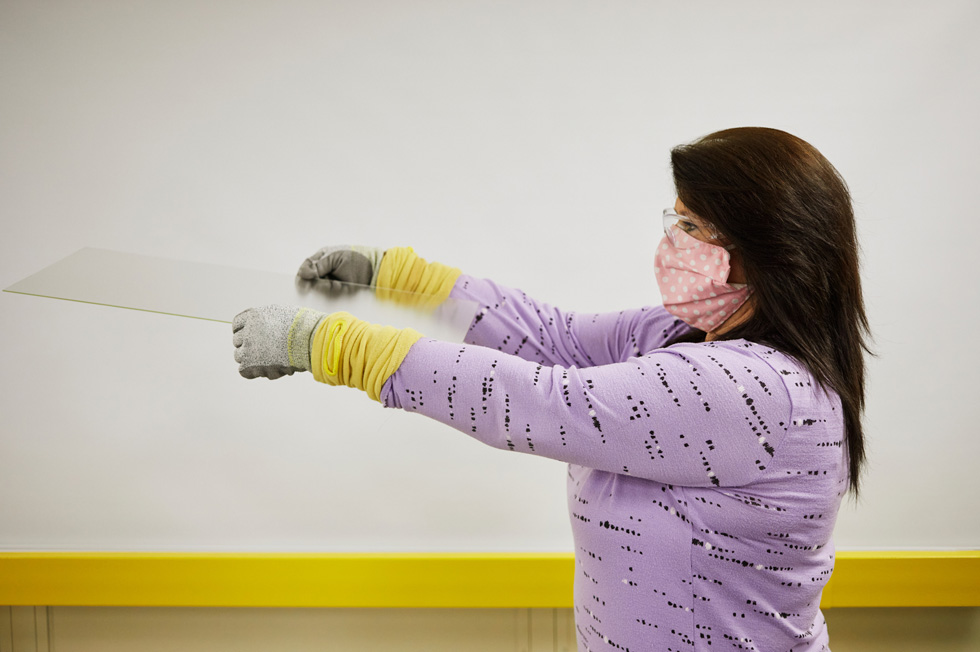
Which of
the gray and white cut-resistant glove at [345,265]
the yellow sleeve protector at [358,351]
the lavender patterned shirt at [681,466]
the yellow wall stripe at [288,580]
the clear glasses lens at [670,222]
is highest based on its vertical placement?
the clear glasses lens at [670,222]

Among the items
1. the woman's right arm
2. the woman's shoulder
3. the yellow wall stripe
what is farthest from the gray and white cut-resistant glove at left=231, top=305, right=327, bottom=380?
the yellow wall stripe

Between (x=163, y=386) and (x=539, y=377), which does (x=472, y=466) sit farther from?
(x=539, y=377)

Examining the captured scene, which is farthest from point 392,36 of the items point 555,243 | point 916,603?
point 916,603

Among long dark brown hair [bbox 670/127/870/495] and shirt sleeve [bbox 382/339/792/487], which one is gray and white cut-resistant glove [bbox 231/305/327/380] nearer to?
shirt sleeve [bbox 382/339/792/487]

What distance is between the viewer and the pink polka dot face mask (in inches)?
33.1

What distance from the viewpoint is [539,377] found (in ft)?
2.53

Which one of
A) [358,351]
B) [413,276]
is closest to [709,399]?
[358,351]

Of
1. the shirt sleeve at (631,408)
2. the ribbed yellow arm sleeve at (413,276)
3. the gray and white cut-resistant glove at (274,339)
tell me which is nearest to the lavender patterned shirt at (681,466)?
the shirt sleeve at (631,408)

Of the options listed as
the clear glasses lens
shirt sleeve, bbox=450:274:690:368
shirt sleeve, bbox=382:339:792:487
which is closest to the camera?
shirt sleeve, bbox=382:339:792:487

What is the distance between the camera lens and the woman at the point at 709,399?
0.75 meters

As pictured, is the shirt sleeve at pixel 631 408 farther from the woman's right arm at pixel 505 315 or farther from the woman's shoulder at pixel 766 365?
the woman's right arm at pixel 505 315

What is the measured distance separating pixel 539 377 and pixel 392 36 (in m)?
1.22

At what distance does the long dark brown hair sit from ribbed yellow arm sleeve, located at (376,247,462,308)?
20.8 inches

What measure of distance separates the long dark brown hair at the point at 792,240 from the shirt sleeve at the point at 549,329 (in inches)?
13.3
